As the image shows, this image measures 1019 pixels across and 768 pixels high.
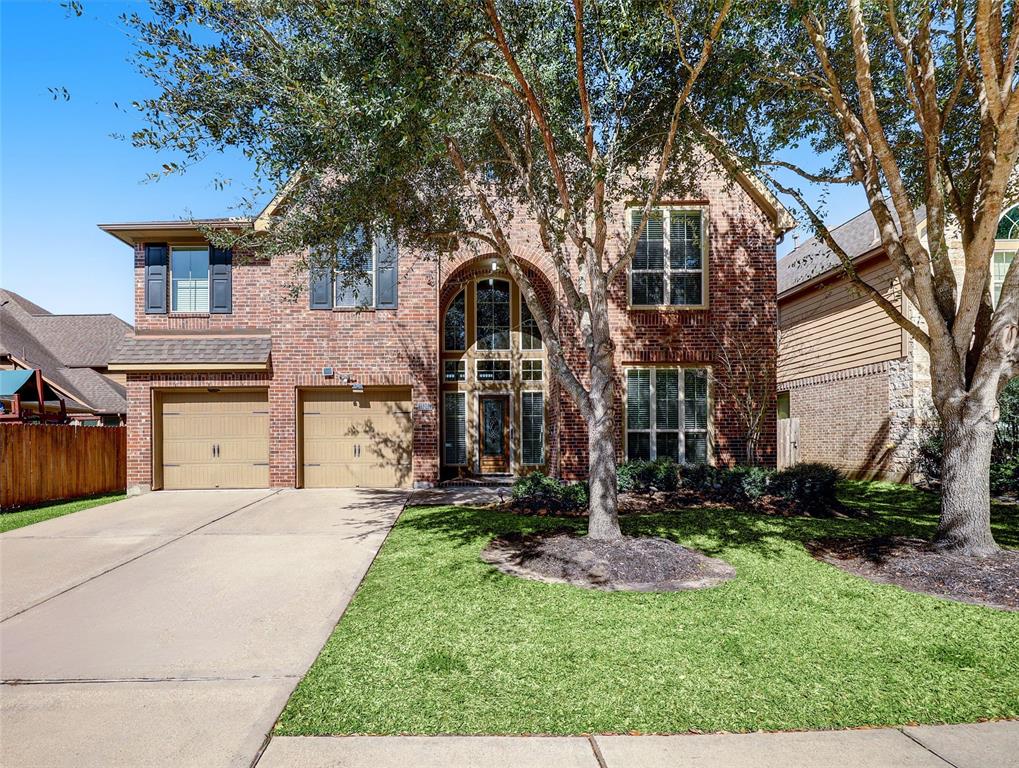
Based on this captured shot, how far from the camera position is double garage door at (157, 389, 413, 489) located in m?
12.4

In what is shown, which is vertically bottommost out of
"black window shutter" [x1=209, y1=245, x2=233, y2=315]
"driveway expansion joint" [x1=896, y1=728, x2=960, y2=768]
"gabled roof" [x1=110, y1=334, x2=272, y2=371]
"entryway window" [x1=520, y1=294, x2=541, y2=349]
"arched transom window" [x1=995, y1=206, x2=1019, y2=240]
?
"driveway expansion joint" [x1=896, y1=728, x2=960, y2=768]

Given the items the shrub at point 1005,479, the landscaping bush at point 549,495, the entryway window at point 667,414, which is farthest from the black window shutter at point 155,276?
the shrub at point 1005,479

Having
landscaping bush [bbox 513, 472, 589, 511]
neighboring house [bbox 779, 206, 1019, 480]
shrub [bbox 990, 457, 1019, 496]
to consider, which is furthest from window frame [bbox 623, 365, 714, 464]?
shrub [bbox 990, 457, 1019, 496]

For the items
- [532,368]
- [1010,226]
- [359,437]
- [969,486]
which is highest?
[1010,226]

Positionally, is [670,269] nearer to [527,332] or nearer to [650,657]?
[527,332]

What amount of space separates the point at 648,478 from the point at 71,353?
24427 mm

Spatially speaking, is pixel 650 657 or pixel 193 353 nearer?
pixel 650 657

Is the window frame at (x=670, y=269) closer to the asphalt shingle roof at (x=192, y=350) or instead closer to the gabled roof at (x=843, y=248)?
the gabled roof at (x=843, y=248)

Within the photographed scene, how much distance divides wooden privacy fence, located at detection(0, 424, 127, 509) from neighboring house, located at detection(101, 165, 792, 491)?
1085 millimetres

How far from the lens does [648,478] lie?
35.4ft

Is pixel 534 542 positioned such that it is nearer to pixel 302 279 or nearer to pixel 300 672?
pixel 300 672

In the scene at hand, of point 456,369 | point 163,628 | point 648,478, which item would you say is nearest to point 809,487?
point 648,478

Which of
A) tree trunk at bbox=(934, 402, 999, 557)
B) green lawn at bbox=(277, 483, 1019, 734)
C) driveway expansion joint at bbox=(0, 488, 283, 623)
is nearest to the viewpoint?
green lawn at bbox=(277, 483, 1019, 734)

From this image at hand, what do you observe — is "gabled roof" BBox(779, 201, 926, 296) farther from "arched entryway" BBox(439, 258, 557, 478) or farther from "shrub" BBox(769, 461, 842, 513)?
"arched entryway" BBox(439, 258, 557, 478)
